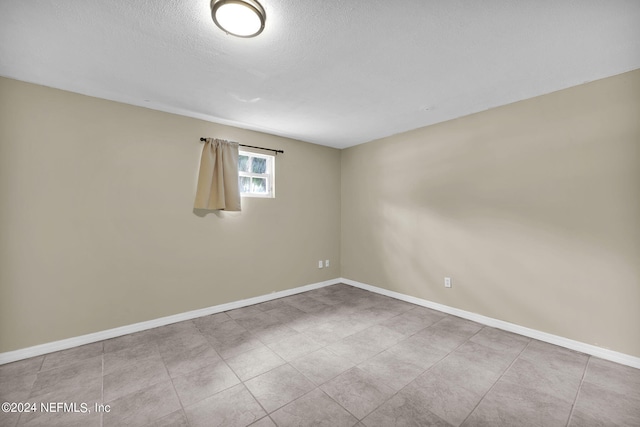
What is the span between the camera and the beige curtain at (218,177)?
3297 mm

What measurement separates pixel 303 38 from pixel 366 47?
18.7 inches

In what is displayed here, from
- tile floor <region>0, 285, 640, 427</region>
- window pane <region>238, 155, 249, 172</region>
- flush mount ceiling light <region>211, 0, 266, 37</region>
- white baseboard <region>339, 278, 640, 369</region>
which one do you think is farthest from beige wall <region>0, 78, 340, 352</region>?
white baseboard <region>339, 278, 640, 369</region>

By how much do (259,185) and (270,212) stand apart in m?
0.44

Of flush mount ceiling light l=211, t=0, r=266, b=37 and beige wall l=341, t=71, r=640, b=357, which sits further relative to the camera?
beige wall l=341, t=71, r=640, b=357

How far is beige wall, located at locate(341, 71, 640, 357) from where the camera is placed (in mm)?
2303

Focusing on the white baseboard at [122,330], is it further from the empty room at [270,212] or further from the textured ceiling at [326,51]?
the textured ceiling at [326,51]

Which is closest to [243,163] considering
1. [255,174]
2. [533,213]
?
[255,174]

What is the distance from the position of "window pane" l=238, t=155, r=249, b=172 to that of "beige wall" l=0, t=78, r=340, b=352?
0.25 m

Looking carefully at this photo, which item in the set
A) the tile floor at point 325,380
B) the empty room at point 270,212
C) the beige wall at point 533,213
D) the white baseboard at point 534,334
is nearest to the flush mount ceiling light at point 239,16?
the empty room at point 270,212

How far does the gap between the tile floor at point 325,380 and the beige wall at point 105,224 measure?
1.28ft

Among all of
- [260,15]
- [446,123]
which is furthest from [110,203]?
[446,123]

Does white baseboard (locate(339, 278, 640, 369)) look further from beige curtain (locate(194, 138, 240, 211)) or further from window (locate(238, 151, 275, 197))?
beige curtain (locate(194, 138, 240, 211))

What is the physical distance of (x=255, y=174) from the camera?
3924mm

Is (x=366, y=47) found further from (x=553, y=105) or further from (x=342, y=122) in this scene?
(x=553, y=105)
